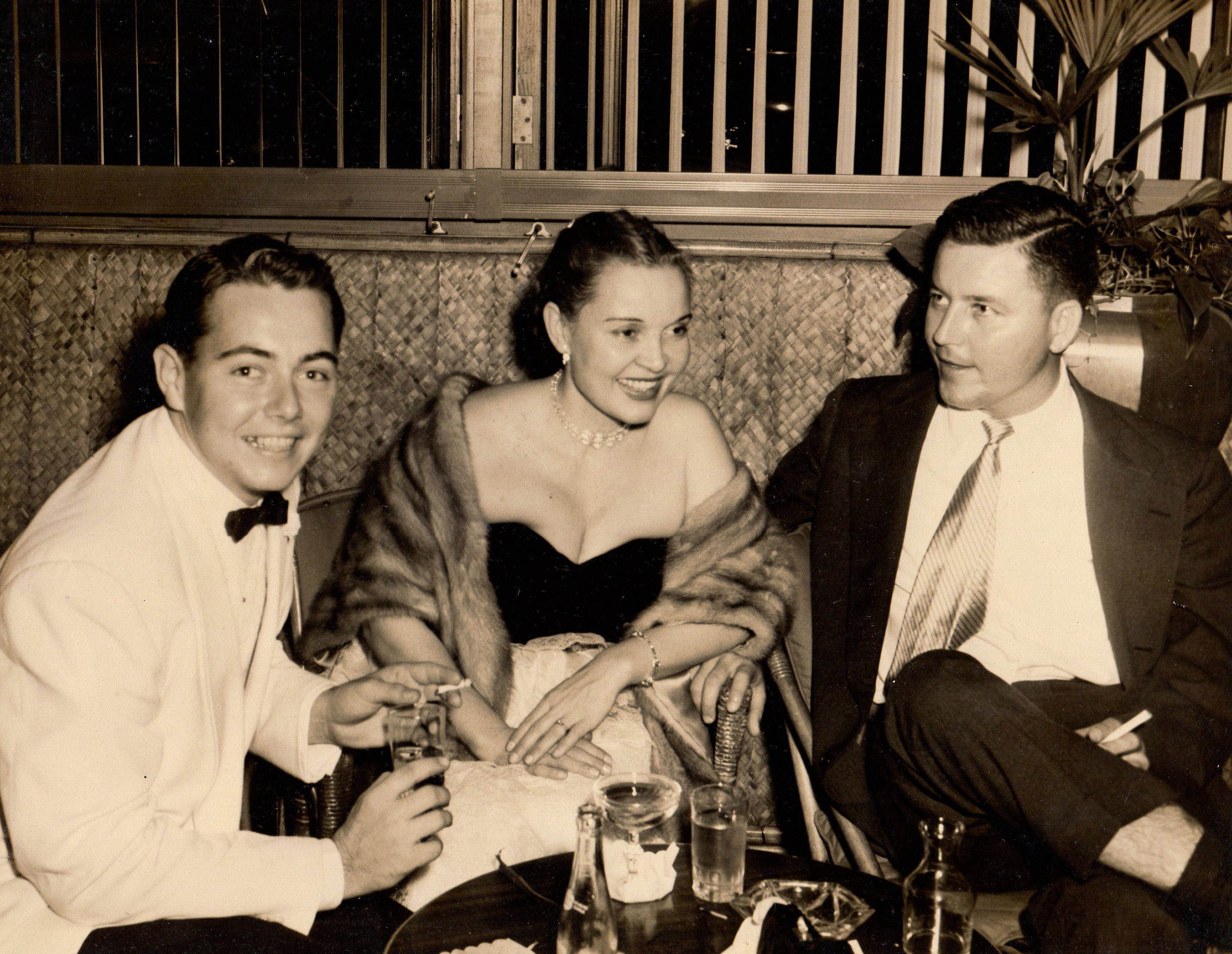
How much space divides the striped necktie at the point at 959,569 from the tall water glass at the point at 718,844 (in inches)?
33.8

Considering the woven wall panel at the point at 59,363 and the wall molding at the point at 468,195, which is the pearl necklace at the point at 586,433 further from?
the woven wall panel at the point at 59,363

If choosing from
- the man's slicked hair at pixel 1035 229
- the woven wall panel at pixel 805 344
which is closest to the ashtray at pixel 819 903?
the man's slicked hair at pixel 1035 229

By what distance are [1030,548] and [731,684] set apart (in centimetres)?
71

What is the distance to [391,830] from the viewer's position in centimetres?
147

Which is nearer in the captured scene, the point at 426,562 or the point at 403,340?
the point at 426,562

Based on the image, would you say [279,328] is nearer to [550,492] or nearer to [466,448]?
[466,448]

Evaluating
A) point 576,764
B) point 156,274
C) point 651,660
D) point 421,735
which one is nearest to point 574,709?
point 576,764

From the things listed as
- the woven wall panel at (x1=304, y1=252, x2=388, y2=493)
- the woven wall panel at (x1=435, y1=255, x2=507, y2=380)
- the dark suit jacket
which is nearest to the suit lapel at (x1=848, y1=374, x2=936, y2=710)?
the dark suit jacket

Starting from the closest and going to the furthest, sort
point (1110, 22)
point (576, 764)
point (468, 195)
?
point (576, 764), point (1110, 22), point (468, 195)

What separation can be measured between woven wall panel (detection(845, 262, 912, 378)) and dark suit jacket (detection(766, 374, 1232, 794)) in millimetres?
538

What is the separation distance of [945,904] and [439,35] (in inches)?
108

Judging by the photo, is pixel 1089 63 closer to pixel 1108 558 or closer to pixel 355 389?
pixel 1108 558

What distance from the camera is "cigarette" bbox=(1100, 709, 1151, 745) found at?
1.95 m

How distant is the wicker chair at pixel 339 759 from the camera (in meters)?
1.96
